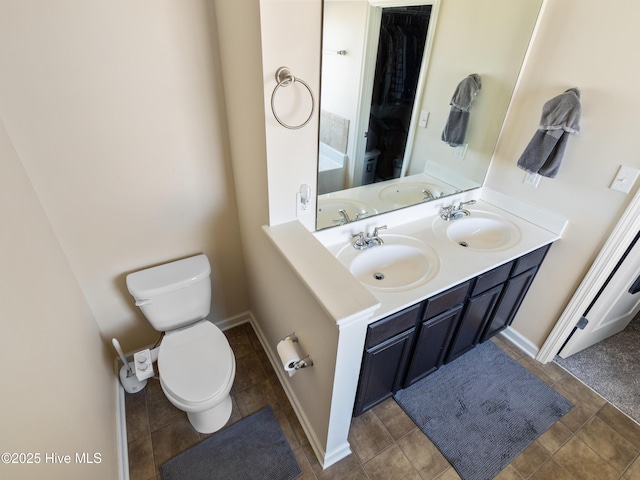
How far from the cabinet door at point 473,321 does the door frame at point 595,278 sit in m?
0.46

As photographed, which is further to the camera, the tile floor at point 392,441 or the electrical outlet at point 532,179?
the electrical outlet at point 532,179

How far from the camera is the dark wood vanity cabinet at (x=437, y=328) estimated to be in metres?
1.42

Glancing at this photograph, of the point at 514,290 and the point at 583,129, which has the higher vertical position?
the point at 583,129

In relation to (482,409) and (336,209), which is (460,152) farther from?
(482,409)

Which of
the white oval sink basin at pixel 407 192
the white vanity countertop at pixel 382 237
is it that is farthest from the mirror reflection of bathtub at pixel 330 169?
the white oval sink basin at pixel 407 192

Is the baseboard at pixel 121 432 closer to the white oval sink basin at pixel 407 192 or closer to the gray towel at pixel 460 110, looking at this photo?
the white oval sink basin at pixel 407 192

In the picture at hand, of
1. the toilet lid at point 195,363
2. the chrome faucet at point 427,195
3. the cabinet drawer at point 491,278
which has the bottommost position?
the toilet lid at point 195,363

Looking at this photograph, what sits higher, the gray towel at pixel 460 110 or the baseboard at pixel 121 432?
the gray towel at pixel 460 110

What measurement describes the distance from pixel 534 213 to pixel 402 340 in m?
1.26

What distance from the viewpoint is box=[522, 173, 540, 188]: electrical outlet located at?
6.25ft

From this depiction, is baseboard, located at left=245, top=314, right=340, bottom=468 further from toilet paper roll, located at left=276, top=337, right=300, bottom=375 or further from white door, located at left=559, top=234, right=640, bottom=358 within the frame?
white door, located at left=559, top=234, right=640, bottom=358

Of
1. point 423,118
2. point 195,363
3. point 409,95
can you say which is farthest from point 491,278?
point 195,363

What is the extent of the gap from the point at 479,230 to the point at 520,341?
87 centimetres

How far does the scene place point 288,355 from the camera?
1386 millimetres
